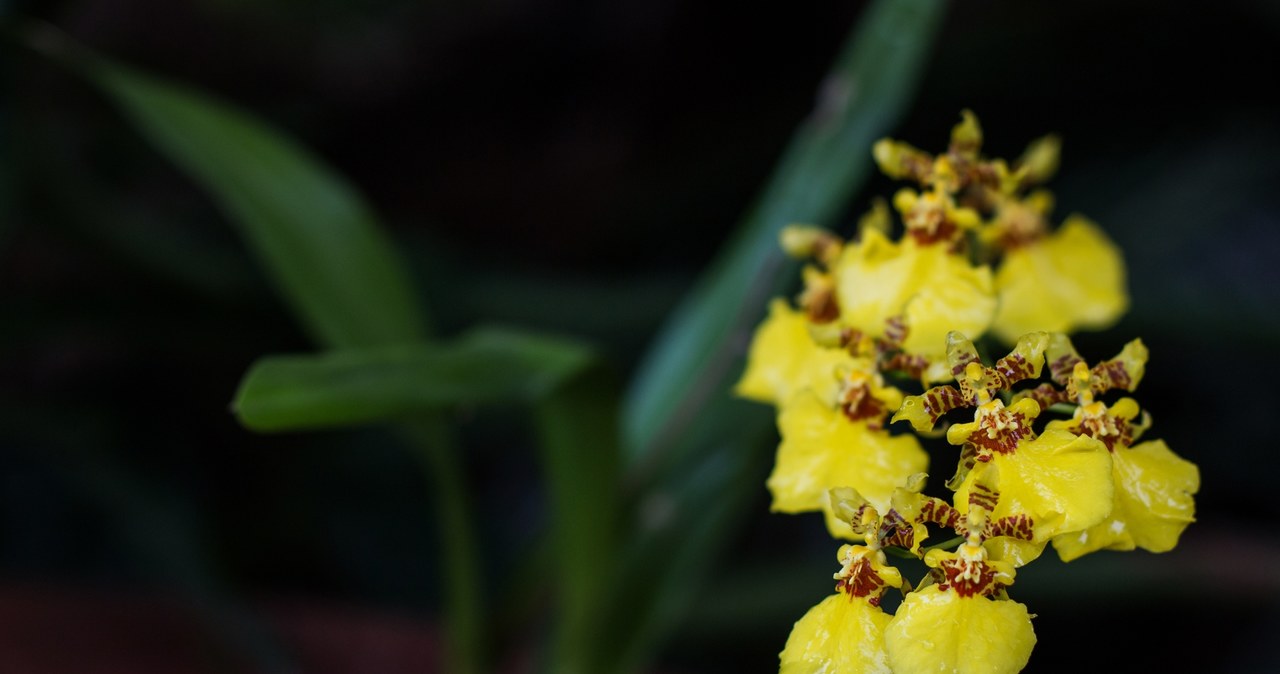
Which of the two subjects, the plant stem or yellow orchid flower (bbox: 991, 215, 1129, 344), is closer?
yellow orchid flower (bbox: 991, 215, 1129, 344)

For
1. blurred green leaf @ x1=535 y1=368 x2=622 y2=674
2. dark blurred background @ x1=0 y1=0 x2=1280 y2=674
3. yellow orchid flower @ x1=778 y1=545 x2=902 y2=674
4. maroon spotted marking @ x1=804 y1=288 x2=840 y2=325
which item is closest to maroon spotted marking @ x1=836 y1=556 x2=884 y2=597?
yellow orchid flower @ x1=778 y1=545 x2=902 y2=674

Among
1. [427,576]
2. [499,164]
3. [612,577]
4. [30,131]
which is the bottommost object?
[612,577]

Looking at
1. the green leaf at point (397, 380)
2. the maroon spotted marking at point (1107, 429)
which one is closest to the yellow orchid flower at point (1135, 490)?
the maroon spotted marking at point (1107, 429)

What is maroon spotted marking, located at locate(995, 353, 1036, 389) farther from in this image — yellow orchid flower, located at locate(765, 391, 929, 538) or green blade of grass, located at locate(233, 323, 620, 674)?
green blade of grass, located at locate(233, 323, 620, 674)

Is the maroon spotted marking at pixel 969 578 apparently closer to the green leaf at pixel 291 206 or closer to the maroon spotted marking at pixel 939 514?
the maroon spotted marking at pixel 939 514

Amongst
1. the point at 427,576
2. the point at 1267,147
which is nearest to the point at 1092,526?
the point at 427,576

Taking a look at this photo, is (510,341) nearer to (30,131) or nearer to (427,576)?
(30,131)

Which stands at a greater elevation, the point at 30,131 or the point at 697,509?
the point at 30,131
